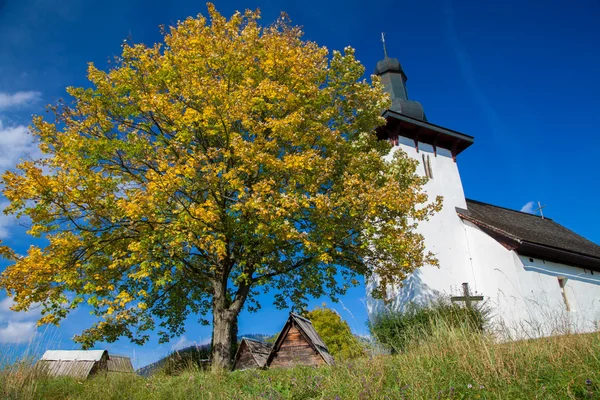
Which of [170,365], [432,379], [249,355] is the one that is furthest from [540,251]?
[170,365]

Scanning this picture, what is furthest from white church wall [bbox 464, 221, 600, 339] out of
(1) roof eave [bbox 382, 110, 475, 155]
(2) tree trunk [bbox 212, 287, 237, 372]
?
(2) tree trunk [bbox 212, 287, 237, 372]

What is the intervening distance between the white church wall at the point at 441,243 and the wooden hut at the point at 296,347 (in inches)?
281

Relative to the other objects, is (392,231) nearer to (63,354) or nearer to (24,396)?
(24,396)

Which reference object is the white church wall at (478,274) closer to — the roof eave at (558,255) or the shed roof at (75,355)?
the roof eave at (558,255)

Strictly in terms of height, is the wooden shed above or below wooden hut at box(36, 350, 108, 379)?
below

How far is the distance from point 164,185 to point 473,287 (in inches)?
735

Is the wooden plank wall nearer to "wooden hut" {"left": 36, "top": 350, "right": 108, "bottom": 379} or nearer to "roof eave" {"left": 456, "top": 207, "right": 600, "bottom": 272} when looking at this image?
"wooden hut" {"left": 36, "top": 350, "right": 108, "bottom": 379}

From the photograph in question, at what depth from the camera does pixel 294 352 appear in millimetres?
13023

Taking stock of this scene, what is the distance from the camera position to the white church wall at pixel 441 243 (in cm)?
2111

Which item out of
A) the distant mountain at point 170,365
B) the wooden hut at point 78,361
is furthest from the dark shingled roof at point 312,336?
the wooden hut at point 78,361

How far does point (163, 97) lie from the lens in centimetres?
1146

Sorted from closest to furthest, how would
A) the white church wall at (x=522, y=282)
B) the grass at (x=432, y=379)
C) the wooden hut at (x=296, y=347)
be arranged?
the grass at (x=432, y=379) → the wooden hut at (x=296, y=347) → the white church wall at (x=522, y=282)

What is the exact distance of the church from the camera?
829 inches

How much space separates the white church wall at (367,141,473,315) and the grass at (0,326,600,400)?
41.3 ft
